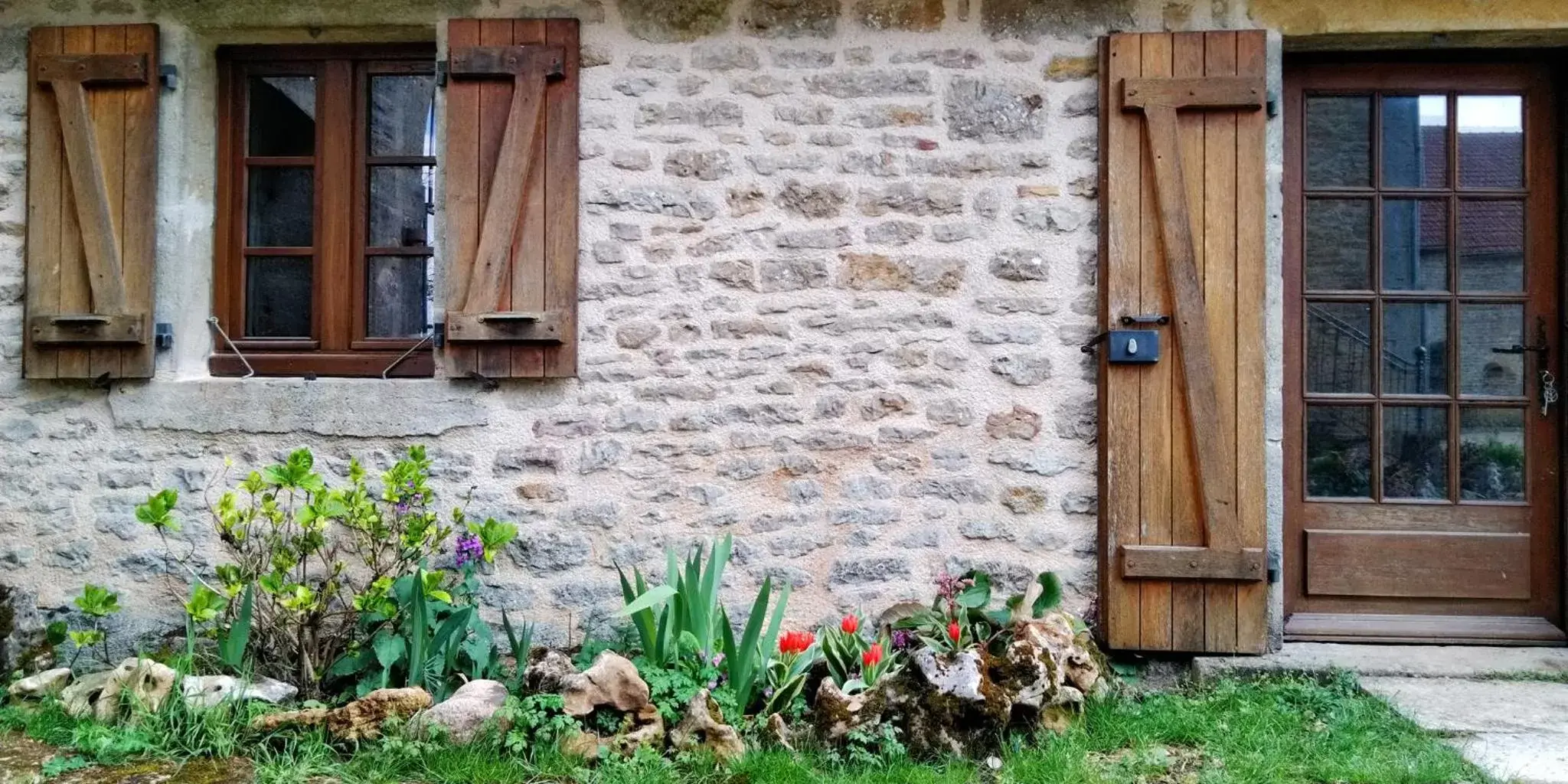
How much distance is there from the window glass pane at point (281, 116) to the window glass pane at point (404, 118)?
0.26 meters

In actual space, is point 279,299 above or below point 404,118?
below

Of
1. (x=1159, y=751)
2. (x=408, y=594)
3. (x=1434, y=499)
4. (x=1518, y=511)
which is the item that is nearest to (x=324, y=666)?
(x=408, y=594)

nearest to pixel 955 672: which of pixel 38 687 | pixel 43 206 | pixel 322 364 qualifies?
pixel 322 364

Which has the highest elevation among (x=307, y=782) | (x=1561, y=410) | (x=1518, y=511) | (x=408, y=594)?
(x=1561, y=410)

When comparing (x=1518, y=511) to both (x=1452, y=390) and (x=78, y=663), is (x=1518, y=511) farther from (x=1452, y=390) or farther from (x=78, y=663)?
(x=78, y=663)

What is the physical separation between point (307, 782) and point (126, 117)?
2.65m

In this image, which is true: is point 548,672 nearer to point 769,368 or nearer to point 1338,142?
point 769,368

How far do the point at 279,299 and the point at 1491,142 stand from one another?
4.81m

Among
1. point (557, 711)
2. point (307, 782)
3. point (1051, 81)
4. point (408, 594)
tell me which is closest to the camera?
A: point (307, 782)

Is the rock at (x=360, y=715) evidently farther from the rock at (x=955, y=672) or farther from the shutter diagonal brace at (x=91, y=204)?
the shutter diagonal brace at (x=91, y=204)

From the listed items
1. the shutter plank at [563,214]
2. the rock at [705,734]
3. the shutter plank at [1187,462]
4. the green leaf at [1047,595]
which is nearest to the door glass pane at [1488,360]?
the shutter plank at [1187,462]

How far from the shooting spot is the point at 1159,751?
303cm

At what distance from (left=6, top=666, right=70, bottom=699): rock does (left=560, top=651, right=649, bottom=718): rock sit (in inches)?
73.6

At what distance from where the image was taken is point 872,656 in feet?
10.7
